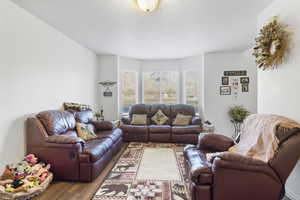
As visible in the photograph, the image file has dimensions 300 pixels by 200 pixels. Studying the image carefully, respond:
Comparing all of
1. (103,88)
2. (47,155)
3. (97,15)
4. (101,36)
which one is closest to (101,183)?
(47,155)

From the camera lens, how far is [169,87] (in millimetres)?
6062

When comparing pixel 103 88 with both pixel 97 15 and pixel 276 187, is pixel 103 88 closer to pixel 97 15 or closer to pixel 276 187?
pixel 97 15

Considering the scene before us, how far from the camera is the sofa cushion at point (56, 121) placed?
2.68 m

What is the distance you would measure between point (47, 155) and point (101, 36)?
2.50 metres

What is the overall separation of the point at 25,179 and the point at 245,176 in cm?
251

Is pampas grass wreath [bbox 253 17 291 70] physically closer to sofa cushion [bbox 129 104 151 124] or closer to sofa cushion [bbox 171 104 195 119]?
sofa cushion [bbox 171 104 195 119]

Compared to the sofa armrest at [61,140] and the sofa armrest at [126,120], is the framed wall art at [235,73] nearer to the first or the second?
the sofa armrest at [126,120]

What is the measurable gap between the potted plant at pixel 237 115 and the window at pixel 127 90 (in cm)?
307

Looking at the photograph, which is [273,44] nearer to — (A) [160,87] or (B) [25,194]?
(B) [25,194]

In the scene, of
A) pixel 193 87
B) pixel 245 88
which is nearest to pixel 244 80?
pixel 245 88

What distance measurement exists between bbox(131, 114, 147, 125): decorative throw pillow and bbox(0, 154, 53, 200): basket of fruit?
279 centimetres

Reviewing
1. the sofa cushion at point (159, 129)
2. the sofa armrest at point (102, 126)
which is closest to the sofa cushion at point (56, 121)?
the sofa armrest at point (102, 126)

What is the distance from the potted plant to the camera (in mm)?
4754

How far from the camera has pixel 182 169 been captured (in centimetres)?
298
